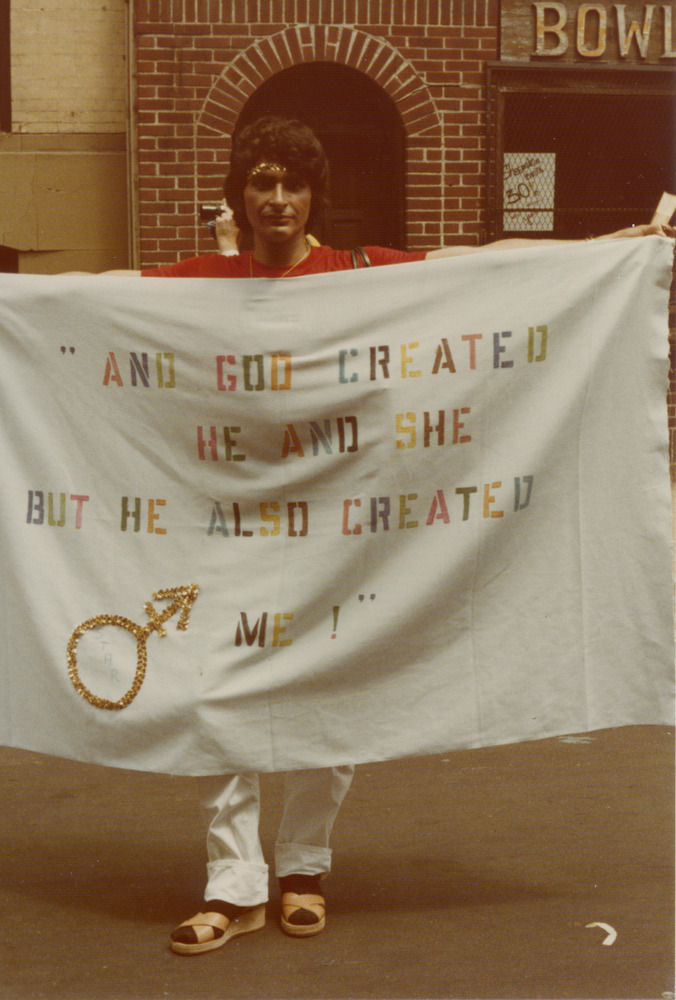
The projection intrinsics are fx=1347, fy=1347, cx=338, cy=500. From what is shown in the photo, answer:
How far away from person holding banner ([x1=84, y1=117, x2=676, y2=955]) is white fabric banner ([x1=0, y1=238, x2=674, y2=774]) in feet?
0.36

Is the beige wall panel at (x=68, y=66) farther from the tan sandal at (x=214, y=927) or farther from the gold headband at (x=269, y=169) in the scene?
the tan sandal at (x=214, y=927)

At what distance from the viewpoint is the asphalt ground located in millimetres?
3316

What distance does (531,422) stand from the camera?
3.68 metres

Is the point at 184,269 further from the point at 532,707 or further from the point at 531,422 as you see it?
the point at 532,707

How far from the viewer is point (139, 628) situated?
3637 millimetres

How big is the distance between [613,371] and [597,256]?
320 millimetres

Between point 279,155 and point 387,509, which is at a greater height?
point 279,155

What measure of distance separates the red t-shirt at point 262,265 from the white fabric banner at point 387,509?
0.08m

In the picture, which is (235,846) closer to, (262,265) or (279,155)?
(262,265)

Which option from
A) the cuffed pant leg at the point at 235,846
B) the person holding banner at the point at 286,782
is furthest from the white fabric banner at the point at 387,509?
the cuffed pant leg at the point at 235,846

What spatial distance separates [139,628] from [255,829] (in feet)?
2.04

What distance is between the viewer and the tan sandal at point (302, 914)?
3564 mm

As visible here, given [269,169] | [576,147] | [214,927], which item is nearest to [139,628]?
[214,927]

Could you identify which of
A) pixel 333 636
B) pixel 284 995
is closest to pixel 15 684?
pixel 333 636
